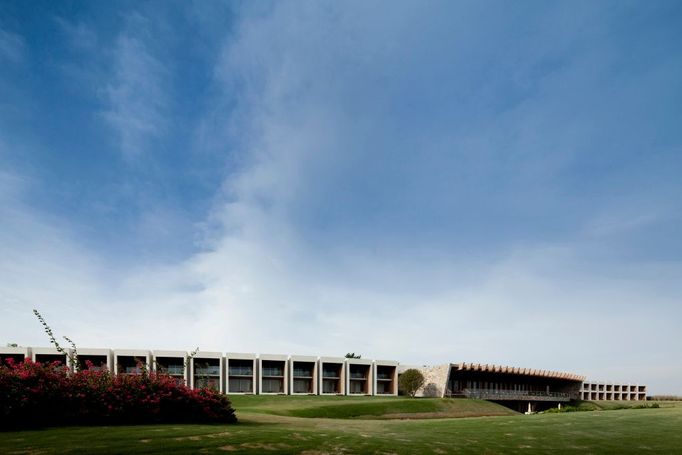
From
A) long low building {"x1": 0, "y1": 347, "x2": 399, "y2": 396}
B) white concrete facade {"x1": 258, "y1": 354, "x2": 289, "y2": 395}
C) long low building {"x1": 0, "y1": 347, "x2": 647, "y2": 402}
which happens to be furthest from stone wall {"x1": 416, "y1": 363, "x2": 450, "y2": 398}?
white concrete facade {"x1": 258, "y1": 354, "x2": 289, "y2": 395}

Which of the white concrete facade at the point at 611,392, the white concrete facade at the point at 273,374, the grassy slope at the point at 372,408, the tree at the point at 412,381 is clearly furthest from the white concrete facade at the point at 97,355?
the white concrete facade at the point at 611,392

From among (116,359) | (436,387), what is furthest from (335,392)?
(116,359)

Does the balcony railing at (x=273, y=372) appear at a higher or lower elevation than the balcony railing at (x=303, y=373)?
higher

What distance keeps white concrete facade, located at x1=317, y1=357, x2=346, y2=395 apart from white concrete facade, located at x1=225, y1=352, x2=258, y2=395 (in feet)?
36.7

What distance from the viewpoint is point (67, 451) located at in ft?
42.6

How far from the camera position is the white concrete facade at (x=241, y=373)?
249 feet

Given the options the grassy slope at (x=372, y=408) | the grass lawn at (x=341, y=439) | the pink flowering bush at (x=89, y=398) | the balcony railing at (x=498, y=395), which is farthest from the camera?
the balcony railing at (x=498, y=395)

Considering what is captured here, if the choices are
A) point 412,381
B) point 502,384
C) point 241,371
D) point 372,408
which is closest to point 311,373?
point 241,371

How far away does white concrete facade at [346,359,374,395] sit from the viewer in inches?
3339

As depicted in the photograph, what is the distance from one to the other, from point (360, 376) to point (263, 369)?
1744 cm

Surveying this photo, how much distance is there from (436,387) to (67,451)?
7528cm

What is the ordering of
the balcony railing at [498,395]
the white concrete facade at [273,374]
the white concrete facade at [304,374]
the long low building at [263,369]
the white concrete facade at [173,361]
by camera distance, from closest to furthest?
1. the long low building at [263,369]
2. the white concrete facade at [173,361]
3. the white concrete facade at [273,374]
4. the white concrete facade at [304,374]
5. the balcony railing at [498,395]

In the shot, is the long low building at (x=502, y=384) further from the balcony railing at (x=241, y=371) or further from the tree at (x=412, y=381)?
the balcony railing at (x=241, y=371)

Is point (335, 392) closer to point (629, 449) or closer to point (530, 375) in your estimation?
point (530, 375)
